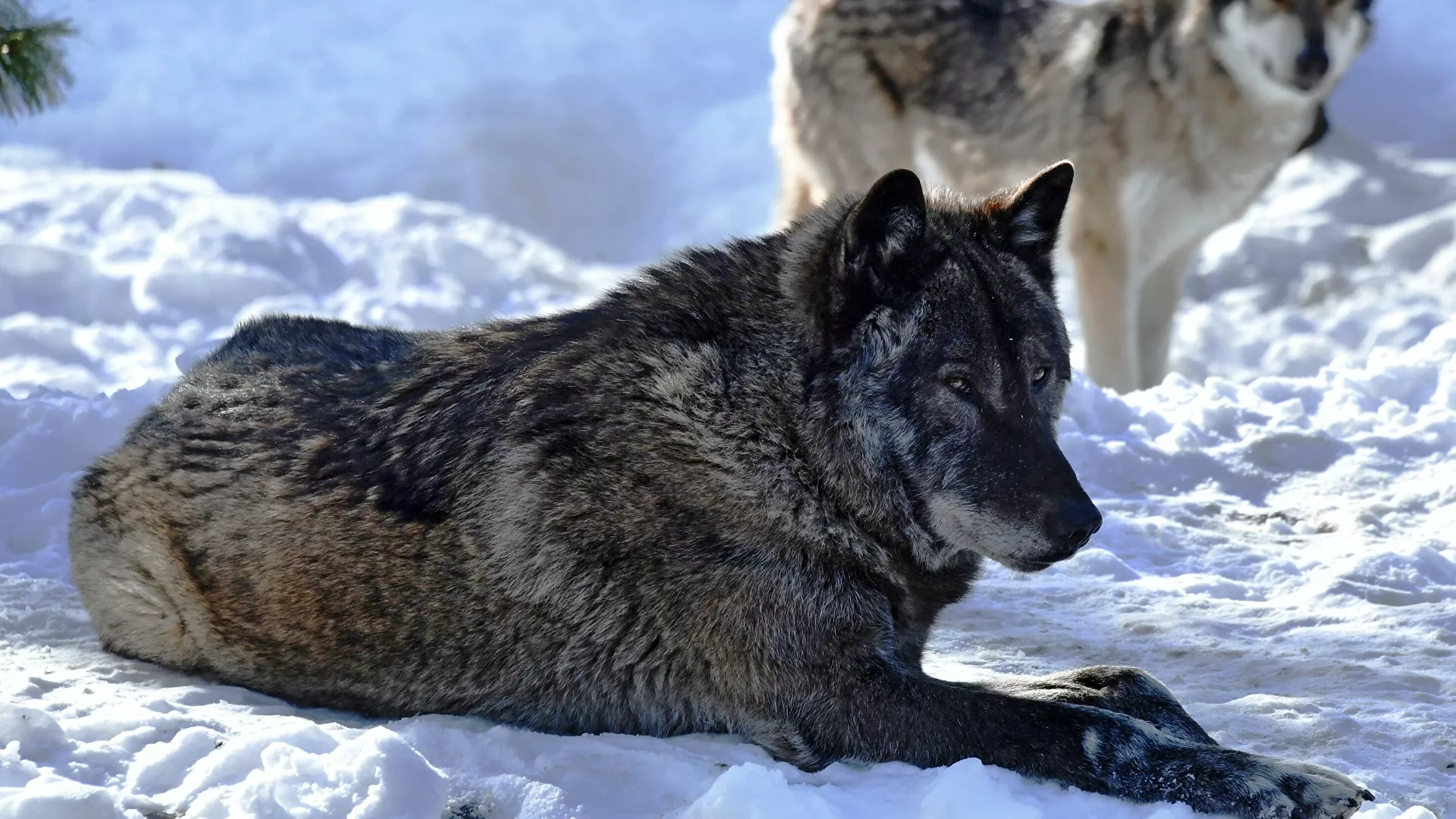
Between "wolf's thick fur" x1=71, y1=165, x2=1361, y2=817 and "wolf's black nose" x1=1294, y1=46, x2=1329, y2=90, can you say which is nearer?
"wolf's thick fur" x1=71, y1=165, x2=1361, y2=817

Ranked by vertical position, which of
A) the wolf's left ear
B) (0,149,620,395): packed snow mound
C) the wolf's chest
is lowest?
the wolf's left ear

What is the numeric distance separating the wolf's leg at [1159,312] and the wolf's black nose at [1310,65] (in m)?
1.16

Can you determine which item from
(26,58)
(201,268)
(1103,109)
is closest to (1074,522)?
(26,58)

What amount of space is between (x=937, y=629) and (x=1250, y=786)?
1454 mm

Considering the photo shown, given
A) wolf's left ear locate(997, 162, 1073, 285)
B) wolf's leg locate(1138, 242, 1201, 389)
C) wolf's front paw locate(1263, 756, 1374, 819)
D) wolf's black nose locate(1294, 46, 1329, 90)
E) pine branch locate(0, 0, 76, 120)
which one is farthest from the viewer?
wolf's leg locate(1138, 242, 1201, 389)

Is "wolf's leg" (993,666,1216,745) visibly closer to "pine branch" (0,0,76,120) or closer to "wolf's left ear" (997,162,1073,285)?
"wolf's left ear" (997,162,1073,285)

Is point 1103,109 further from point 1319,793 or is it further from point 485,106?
point 1319,793

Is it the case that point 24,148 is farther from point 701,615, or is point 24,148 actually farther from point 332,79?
point 701,615

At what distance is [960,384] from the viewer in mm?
3197

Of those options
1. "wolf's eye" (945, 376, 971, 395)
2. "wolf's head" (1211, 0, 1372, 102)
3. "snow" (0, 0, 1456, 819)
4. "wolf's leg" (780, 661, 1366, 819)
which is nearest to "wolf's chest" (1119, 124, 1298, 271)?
"wolf's head" (1211, 0, 1372, 102)

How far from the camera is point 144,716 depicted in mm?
2945

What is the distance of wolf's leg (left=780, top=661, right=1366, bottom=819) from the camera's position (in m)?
2.71

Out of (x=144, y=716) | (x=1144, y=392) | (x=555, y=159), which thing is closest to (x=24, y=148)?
(x=555, y=159)

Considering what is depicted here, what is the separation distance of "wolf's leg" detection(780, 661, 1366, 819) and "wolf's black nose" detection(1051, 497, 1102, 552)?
34 centimetres
